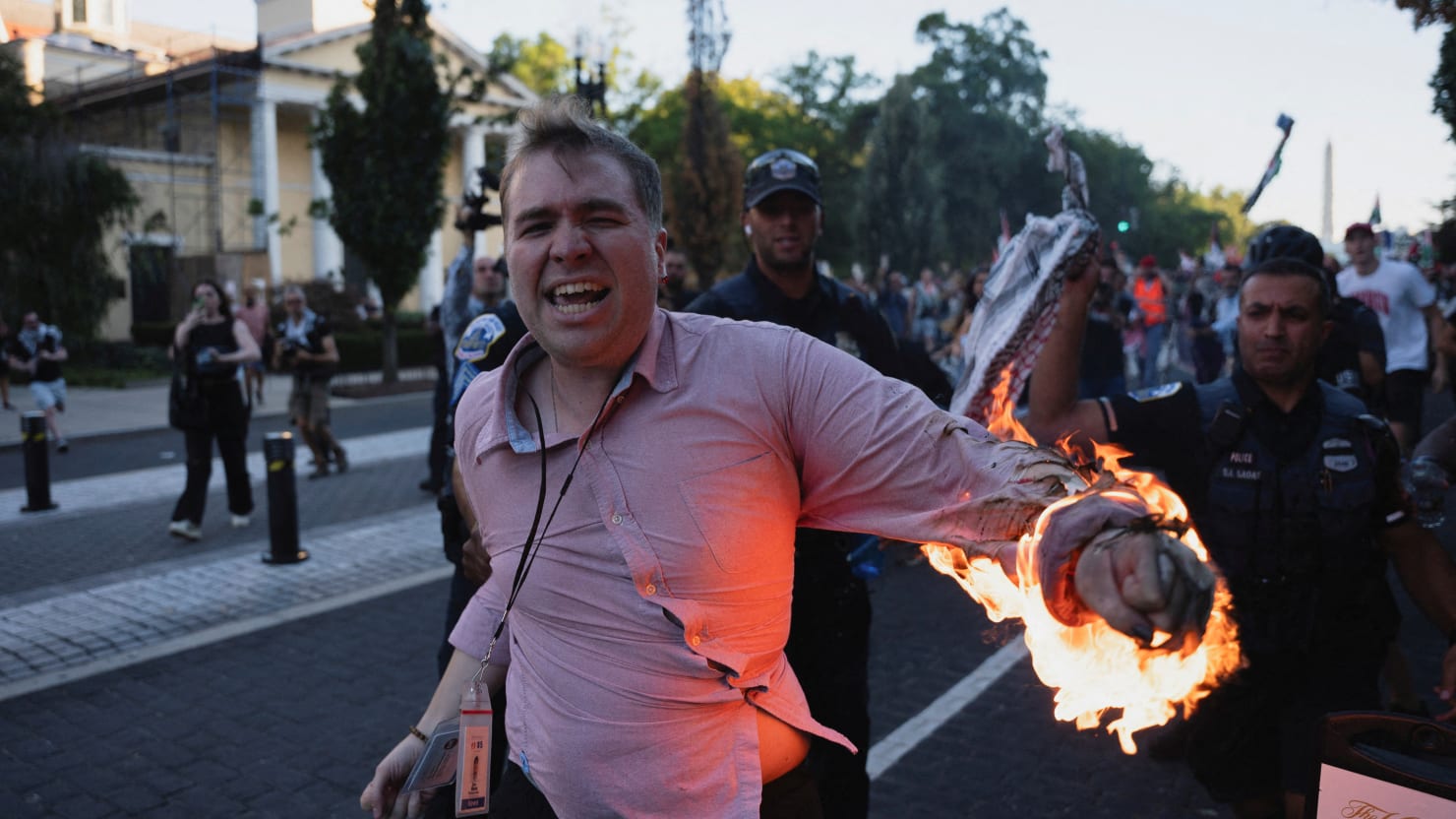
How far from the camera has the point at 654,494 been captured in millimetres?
1725

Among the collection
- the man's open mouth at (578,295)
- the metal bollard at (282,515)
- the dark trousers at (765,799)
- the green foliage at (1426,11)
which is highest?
the green foliage at (1426,11)

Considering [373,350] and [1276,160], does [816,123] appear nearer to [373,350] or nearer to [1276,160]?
[373,350]

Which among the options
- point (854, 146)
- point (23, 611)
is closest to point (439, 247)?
point (854, 146)

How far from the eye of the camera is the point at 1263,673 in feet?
10.3

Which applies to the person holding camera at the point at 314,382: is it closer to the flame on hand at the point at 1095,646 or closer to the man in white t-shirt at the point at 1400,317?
the man in white t-shirt at the point at 1400,317

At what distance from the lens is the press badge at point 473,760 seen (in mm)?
2074

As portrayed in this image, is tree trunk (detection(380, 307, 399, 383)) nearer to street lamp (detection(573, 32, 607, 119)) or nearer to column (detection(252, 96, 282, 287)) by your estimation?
street lamp (detection(573, 32, 607, 119))

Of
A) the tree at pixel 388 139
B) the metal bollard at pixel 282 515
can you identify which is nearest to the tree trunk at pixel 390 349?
the tree at pixel 388 139

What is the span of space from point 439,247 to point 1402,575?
48.6 m

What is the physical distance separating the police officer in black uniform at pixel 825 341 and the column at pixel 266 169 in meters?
37.8

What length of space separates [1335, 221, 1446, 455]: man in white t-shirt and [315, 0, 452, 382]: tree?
1854 centimetres

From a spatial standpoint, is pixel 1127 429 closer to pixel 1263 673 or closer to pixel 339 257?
pixel 1263 673

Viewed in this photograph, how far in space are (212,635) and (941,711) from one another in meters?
4.21

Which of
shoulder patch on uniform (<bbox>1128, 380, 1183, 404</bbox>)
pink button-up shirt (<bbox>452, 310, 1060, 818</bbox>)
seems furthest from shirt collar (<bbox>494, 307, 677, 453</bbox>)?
shoulder patch on uniform (<bbox>1128, 380, 1183, 404</bbox>)
